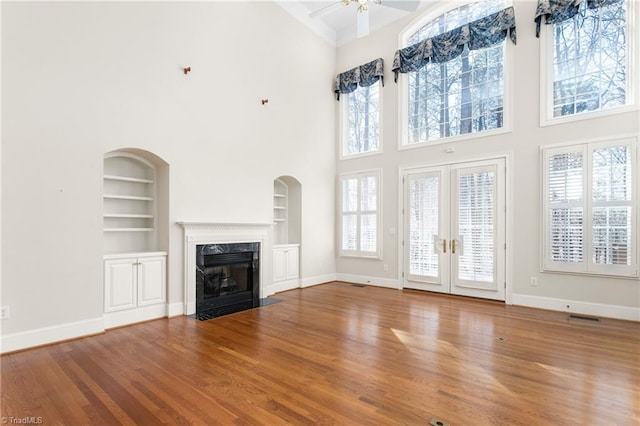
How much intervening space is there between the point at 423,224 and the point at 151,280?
4.62 m

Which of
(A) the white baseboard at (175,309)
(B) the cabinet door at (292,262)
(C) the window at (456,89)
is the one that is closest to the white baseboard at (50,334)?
(A) the white baseboard at (175,309)

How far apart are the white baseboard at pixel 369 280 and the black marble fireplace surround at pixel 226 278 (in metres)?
2.34

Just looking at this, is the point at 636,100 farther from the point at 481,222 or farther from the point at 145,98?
the point at 145,98

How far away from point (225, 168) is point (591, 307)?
5721mm

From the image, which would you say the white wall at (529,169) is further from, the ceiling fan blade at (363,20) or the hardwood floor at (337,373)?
the ceiling fan blade at (363,20)

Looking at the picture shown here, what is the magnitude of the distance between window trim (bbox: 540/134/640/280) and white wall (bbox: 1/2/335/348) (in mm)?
4115

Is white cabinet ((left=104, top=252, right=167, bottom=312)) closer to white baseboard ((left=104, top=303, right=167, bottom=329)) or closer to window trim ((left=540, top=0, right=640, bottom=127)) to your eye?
white baseboard ((left=104, top=303, right=167, bottom=329))

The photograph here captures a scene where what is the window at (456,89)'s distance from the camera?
5.88m

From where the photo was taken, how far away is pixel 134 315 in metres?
4.49

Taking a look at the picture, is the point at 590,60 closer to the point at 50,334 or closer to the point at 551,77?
the point at 551,77

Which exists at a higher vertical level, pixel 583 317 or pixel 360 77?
pixel 360 77

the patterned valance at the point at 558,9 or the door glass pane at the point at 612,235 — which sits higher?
the patterned valance at the point at 558,9

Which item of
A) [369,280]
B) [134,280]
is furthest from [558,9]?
[134,280]

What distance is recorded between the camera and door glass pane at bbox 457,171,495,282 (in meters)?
5.72
